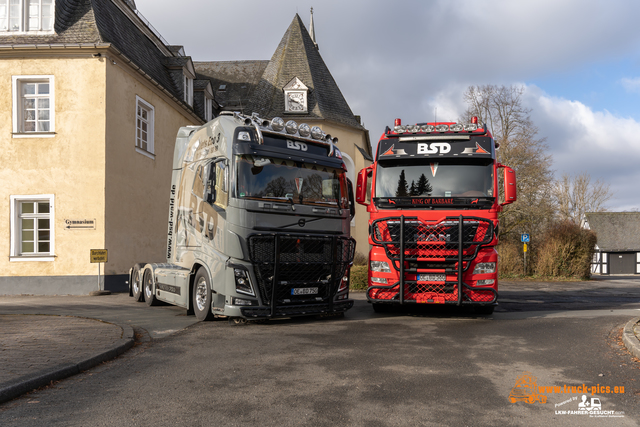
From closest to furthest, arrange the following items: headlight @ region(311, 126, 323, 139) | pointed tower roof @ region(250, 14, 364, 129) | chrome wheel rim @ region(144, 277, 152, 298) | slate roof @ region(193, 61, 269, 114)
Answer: headlight @ region(311, 126, 323, 139), chrome wheel rim @ region(144, 277, 152, 298), pointed tower roof @ region(250, 14, 364, 129), slate roof @ region(193, 61, 269, 114)

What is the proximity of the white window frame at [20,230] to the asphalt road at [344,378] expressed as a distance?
29.9 feet

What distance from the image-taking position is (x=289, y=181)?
919 cm

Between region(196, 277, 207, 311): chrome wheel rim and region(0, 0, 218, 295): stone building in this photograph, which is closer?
region(196, 277, 207, 311): chrome wheel rim

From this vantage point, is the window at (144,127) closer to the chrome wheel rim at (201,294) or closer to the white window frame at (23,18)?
the white window frame at (23,18)

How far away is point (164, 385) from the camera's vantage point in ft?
16.7

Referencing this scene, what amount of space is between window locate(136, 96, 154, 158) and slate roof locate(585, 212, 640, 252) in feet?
163

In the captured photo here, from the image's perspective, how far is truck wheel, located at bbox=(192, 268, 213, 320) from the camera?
919 cm

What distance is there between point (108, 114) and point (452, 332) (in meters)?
12.7

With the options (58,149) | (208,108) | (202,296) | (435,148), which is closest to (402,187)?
(435,148)

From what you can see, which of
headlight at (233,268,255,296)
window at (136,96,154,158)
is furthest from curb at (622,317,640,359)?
window at (136,96,154,158)

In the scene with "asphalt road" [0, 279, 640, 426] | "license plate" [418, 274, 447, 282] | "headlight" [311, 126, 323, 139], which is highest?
"headlight" [311, 126, 323, 139]

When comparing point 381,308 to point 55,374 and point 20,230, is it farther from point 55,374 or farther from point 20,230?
point 20,230

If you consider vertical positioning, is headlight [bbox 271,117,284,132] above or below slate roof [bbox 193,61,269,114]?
below

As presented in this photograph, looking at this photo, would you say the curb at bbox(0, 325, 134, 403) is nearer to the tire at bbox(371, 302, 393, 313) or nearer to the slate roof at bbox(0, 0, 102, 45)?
the tire at bbox(371, 302, 393, 313)
